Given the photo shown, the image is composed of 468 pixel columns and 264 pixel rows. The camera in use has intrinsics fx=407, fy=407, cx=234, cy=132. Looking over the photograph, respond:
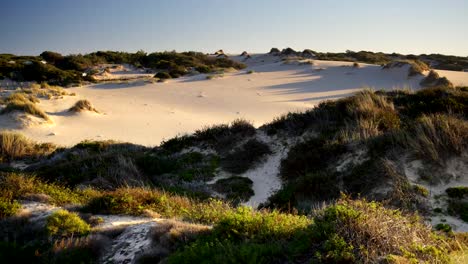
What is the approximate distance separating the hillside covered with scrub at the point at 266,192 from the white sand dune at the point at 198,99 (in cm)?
311

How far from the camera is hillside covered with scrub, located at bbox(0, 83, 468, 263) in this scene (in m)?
4.44

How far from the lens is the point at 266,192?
10.4m

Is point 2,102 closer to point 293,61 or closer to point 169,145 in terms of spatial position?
point 169,145

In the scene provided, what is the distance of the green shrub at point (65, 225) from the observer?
6.11m

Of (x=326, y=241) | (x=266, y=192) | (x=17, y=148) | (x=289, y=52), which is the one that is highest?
(x=289, y=52)

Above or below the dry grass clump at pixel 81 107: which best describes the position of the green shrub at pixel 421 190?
above

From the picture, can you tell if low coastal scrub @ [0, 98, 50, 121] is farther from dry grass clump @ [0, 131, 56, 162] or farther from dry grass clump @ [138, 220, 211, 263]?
dry grass clump @ [138, 220, 211, 263]

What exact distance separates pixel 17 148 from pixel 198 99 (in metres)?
13.9

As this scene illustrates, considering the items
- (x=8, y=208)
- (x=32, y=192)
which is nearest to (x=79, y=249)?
(x=8, y=208)

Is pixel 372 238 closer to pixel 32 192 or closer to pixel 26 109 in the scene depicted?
pixel 32 192

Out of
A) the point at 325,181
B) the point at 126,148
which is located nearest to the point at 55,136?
the point at 126,148

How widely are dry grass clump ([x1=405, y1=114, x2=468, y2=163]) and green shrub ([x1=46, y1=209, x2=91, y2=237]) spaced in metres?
6.98

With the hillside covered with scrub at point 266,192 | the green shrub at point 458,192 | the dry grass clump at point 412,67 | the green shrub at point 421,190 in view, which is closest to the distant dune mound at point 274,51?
the dry grass clump at point 412,67

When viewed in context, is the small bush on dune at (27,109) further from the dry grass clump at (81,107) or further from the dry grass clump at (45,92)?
the dry grass clump at (45,92)
